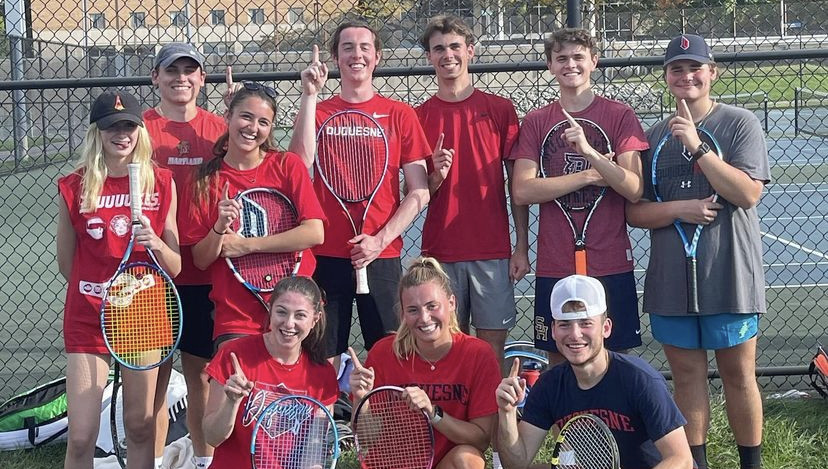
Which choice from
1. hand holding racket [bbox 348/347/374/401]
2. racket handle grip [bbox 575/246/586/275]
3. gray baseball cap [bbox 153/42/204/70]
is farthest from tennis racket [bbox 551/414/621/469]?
gray baseball cap [bbox 153/42/204/70]

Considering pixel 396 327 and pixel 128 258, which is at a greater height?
pixel 128 258

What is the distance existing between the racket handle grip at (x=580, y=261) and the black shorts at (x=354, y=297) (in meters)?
0.79

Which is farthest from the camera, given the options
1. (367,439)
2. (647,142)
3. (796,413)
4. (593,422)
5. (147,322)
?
(796,413)

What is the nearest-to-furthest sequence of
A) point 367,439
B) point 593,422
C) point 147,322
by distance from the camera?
point 593,422, point 367,439, point 147,322

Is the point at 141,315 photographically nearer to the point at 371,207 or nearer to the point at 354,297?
the point at 354,297

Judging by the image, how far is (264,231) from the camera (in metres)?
4.29

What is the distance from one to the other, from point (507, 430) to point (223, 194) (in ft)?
4.89

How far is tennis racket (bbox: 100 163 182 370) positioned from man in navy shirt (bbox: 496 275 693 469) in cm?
137

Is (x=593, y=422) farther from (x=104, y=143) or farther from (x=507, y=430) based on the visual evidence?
(x=104, y=143)

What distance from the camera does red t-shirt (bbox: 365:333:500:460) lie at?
4.03m

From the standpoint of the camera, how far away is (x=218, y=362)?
3949mm

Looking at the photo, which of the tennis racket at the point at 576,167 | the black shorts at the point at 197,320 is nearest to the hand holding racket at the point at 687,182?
the tennis racket at the point at 576,167

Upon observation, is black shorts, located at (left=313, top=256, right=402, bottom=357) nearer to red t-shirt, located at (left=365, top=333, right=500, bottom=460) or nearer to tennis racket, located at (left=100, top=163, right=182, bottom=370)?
red t-shirt, located at (left=365, top=333, right=500, bottom=460)

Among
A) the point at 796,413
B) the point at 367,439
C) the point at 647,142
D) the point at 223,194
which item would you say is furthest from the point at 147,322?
the point at 796,413
